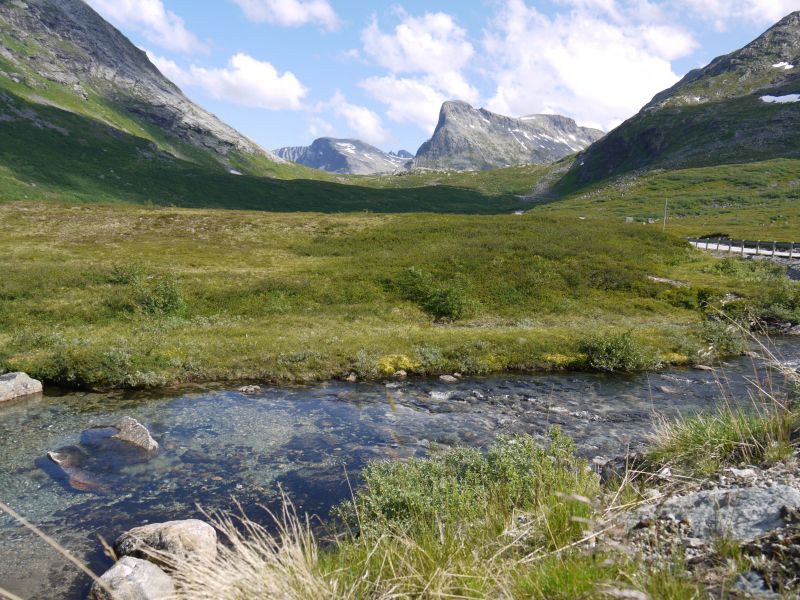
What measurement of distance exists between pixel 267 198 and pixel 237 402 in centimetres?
13980

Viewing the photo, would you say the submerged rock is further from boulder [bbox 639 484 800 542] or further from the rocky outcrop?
boulder [bbox 639 484 800 542]

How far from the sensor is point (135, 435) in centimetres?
1650

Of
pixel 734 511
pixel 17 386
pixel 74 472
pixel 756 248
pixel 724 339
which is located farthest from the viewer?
pixel 756 248

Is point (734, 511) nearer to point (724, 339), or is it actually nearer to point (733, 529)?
point (733, 529)

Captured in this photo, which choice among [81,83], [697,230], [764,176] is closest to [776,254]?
[697,230]

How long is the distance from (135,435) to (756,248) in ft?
212

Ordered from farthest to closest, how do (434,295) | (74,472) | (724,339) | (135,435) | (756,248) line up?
(756,248), (434,295), (724,339), (135,435), (74,472)

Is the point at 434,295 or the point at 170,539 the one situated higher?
the point at 434,295

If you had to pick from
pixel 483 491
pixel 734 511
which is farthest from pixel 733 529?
pixel 483 491

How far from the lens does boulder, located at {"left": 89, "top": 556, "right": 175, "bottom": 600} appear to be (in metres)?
8.24

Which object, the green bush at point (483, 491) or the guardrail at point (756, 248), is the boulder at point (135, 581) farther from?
the guardrail at point (756, 248)

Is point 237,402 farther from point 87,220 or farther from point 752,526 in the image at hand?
point 87,220

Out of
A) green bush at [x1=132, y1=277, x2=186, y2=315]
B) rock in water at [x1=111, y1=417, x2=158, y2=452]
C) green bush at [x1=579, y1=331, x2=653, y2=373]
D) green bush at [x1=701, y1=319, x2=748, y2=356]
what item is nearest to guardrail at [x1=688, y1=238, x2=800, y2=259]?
green bush at [x1=701, y1=319, x2=748, y2=356]

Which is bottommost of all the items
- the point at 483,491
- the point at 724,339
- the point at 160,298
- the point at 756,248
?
the point at 160,298
